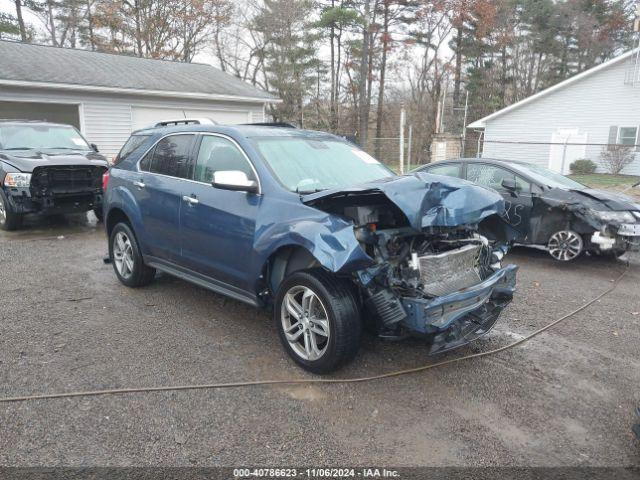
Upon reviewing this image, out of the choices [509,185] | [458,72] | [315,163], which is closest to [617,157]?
[509,185]

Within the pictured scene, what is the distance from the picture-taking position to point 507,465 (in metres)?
2.67

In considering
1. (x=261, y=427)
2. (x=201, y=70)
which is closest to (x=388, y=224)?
(x=261, y=427)

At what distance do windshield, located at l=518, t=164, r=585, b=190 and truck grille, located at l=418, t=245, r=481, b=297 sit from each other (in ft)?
13.2

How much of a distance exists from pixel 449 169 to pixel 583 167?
54.7 ft

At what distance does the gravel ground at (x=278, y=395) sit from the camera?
278cm

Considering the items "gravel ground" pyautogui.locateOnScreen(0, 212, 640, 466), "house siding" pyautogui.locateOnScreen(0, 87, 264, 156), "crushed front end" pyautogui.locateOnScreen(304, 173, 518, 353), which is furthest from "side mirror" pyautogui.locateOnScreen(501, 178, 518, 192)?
"house siding" pyautogui.locateOnScreen(0, 87, 264, 156)

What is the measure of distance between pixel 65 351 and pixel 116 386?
85 centimetres

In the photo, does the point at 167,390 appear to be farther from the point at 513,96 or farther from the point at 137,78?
the point at 513,96

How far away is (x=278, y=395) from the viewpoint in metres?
3.36

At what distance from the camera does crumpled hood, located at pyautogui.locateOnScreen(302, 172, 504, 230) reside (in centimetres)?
329

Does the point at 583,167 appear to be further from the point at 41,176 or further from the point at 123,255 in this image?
the point at 123,255

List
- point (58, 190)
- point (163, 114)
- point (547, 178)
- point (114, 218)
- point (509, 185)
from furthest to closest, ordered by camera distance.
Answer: point (163, 114), point (58, 190), point (547, 178), point (509, 185), point (114, 218)

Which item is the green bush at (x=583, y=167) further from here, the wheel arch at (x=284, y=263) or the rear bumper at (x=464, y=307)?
the wheel arch at (x=284, y=263)

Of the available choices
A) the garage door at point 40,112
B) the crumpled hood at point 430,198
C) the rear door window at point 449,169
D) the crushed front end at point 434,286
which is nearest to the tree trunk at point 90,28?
the garage door at point 40,112
